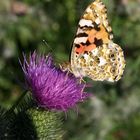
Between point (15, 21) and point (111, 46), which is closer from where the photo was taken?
point (111, 46)

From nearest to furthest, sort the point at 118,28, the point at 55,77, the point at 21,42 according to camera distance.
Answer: the point at 55,77 → the point at 118,28 → the point at 21,42

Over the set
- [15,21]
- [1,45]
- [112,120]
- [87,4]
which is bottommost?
[112,120]


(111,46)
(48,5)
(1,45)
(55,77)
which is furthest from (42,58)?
(1,45)

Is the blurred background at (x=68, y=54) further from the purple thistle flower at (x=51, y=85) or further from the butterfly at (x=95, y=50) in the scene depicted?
the purple thistle flower at (x=51, y=85)

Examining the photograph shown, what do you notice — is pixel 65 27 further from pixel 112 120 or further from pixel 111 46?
pixel 111 46

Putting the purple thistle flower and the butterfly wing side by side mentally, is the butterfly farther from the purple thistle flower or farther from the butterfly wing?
the purple thistle flower

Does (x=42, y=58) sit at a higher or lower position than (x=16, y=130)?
higher
